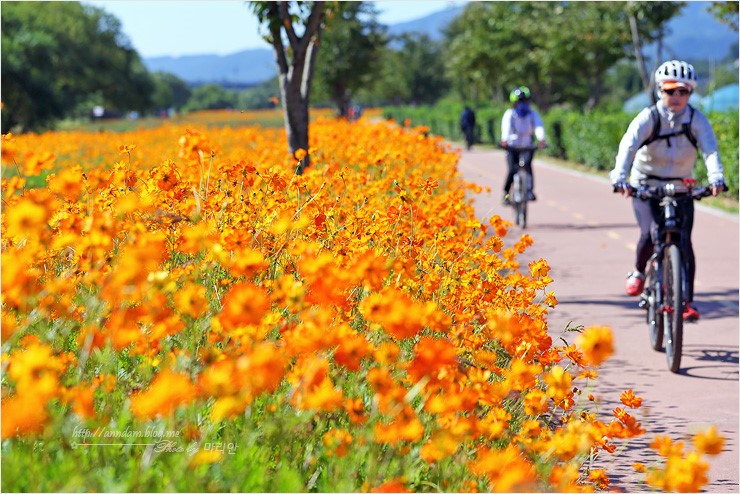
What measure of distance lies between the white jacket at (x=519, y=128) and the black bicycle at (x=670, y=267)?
6078mm

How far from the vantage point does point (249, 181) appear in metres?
5.23

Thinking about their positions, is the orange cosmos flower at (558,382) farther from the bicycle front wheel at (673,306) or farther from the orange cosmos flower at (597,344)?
the bicycle front wheel at (673,306)

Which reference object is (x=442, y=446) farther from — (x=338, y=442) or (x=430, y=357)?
(x=338, y=442)

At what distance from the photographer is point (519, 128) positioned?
1302 cm

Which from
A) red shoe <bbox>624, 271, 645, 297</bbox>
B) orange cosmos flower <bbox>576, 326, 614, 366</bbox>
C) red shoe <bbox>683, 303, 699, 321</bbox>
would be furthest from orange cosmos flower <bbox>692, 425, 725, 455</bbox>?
red shoe <bbox>624, 271, 645, 297</bbox>

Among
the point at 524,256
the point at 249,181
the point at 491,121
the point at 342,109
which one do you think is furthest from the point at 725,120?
the point at 342,109

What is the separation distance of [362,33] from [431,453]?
4885cm

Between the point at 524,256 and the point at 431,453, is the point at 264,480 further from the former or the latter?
the point at 524,256

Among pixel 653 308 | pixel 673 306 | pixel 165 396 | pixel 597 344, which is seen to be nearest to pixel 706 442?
pixel 597 344

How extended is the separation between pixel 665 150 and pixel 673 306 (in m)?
1.07

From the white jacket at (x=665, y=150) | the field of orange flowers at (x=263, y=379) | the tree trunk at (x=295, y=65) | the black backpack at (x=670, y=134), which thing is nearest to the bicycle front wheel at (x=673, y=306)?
the white jacket at (x=665, y=150)

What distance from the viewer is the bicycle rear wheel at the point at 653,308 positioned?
695 cm

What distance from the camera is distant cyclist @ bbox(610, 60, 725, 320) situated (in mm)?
6539

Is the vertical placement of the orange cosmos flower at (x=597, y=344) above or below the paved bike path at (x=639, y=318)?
above
